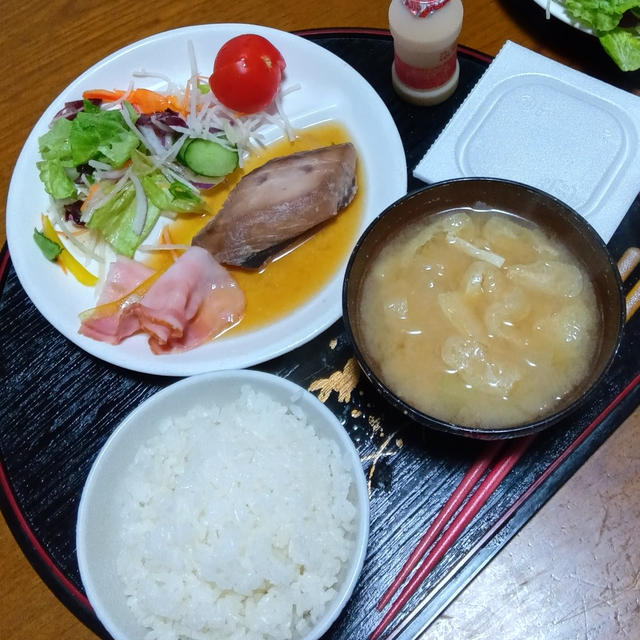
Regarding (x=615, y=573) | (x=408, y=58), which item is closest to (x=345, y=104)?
(x=408, y=58)

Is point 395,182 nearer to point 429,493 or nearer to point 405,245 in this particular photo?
point 405,245

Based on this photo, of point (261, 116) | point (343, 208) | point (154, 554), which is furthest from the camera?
point (261, 116)

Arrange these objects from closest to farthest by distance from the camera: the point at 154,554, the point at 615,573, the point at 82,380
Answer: the point at 154,554 → the point at 615,573 → the point at 82,380

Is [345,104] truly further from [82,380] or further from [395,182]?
[82,380]

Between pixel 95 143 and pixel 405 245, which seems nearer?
pixel 405 245

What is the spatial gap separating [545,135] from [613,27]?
434 mm

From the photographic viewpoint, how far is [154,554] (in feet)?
5.49

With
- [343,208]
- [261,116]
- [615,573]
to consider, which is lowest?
[615,573]

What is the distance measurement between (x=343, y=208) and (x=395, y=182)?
0.70ft

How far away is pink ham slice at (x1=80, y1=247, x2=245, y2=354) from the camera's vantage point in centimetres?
210

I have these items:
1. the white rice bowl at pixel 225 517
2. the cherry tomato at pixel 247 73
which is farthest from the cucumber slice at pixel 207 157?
the white rice bowl at pixel 225 517

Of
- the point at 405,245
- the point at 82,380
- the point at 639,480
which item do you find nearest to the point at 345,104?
the point at 405,245

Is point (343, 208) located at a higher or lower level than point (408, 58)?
lower

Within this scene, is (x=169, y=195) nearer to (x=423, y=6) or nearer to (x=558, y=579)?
(x=423, y=6)
